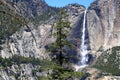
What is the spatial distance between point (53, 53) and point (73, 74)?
94.1 inches

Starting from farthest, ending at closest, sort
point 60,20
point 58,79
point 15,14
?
point 60,20
point 58,79
point 15,14

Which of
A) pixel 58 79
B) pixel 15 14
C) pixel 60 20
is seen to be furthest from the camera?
pixel 60 20

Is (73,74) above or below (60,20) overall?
below

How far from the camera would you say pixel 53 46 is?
104 feet

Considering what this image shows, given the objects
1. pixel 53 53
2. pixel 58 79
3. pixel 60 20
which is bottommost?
pixel 58 79

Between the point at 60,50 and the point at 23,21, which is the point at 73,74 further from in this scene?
the point at 23,21

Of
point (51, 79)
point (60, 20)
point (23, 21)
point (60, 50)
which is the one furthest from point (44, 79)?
point (23, 21)

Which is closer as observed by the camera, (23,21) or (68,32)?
(23,21)

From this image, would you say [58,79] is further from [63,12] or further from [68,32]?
[63,12]

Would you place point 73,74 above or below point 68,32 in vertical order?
below

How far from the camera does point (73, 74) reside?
100 feet

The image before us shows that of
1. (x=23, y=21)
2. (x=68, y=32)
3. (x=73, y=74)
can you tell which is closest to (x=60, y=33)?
(x=68, y=32)

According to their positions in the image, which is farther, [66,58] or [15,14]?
[66,58]

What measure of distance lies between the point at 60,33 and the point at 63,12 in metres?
2.17
